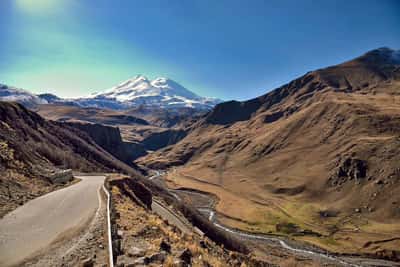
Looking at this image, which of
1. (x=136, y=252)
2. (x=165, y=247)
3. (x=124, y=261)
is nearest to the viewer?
(x=124, y=261)

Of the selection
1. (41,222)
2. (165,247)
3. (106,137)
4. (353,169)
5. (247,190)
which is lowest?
(247,190)

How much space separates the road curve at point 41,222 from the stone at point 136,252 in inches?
139

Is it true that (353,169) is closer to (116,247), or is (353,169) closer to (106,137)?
(116,247)

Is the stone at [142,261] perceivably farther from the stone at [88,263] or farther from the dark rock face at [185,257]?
the dark rock face at [185,257]

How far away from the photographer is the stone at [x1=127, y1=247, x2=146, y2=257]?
37.8ft

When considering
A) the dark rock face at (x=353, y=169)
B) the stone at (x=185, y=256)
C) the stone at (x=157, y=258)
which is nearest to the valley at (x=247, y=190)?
the stone at (x=157, y=258)

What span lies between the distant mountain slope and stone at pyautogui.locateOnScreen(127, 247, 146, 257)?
70.5m

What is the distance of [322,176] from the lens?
119m

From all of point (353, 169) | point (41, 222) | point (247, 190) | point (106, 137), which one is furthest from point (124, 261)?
point (106, 137)

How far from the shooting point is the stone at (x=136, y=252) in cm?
1152

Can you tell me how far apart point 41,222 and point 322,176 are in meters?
122

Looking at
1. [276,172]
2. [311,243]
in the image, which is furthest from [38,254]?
[276,172]

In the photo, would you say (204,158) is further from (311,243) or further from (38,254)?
(38,254)

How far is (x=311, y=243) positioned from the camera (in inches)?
2832
